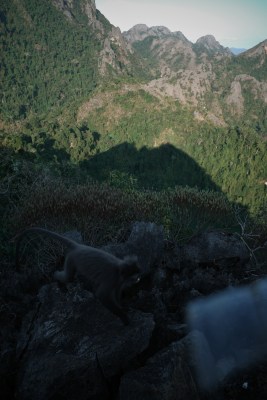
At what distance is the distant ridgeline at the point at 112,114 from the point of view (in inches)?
1502

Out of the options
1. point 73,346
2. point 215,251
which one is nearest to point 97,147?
point 215,251

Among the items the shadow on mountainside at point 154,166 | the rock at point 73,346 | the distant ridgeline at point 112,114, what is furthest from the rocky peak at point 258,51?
the rock at point 73,346

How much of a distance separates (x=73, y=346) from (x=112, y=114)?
5680cm

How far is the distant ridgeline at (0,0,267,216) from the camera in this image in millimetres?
38156

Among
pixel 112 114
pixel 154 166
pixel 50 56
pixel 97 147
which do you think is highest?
pixel 50 56

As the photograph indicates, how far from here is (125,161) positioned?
136 ft

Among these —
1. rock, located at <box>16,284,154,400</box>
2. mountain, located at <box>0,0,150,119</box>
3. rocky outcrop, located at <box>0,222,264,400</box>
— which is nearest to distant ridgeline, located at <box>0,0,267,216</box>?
mountain, located at <box>0,0,150,119</box>

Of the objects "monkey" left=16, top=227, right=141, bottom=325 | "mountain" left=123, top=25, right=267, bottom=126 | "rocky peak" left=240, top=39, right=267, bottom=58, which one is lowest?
"monkey" left=16, top=227, right=141, bottom=325

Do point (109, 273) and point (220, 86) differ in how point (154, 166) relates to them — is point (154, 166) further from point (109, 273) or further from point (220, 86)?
point (220, 86)

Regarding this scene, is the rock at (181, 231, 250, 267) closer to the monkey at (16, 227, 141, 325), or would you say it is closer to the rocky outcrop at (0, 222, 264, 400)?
the rocky outcrop at (0, 222, 264, 400)

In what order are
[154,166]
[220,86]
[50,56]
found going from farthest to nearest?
[220,86]
[50,56]
[154,166]

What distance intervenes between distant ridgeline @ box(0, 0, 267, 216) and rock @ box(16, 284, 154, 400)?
7170 mm

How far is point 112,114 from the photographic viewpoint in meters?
58.5

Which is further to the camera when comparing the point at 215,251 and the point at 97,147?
the point at 97,147
